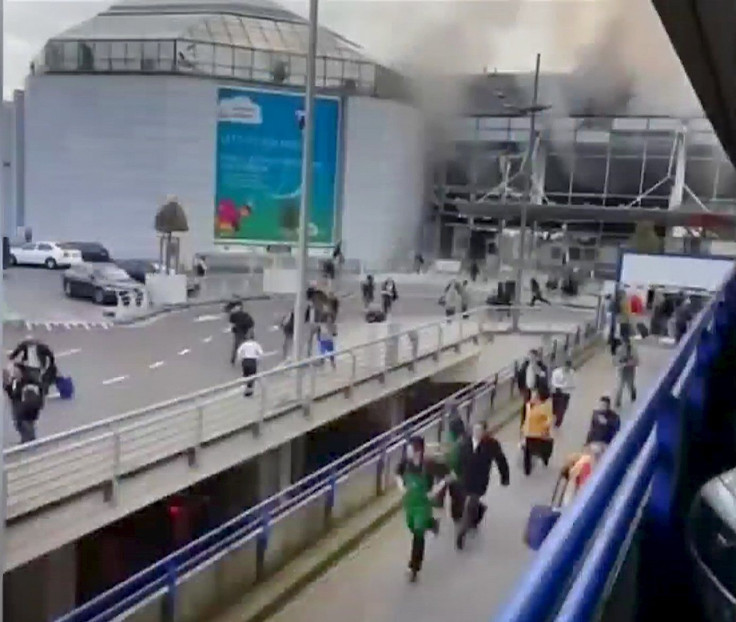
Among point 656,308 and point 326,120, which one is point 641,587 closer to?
point 656,308

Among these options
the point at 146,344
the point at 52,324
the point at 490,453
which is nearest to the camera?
the point at 490,453

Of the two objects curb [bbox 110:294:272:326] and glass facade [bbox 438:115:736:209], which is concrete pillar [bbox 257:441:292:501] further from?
glass facade [bbox 438:115:736:209]

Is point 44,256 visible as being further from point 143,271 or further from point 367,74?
point 367,74

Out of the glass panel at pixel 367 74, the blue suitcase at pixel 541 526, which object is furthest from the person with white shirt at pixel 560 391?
the glass panel at pixel 367 74

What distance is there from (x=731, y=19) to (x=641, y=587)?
4134 millimetres

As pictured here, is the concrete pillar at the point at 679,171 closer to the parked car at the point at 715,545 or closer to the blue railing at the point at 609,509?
the blue railing at the point at 609,509

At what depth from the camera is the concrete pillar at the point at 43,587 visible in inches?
263

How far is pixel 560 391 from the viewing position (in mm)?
12414

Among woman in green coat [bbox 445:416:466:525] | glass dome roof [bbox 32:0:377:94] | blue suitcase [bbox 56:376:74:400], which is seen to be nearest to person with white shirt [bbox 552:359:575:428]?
woman in green coat [bbox 445:416:466:525]

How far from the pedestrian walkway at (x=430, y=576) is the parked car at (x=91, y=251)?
26465mm

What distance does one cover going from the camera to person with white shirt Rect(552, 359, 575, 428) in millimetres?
11891

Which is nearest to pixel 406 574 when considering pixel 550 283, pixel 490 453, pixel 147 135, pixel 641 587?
pixel 490 453

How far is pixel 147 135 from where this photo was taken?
3641 centimetres

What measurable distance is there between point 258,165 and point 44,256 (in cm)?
887
